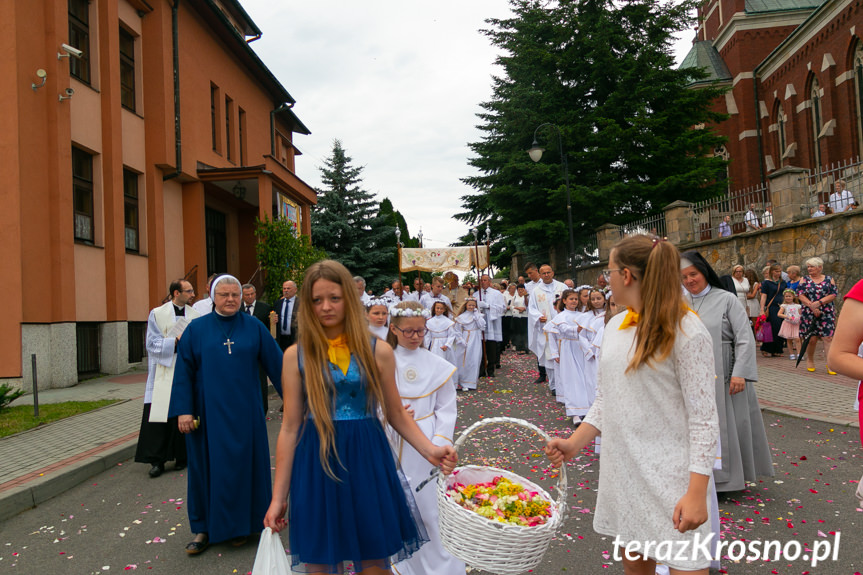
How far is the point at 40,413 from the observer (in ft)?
32.8

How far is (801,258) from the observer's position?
14.8 meters

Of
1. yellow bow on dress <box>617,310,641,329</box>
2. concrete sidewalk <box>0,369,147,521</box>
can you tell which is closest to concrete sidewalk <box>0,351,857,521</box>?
concrete sidewalk <box>0,369,147,521</box>

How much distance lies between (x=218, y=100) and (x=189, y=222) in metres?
5.34

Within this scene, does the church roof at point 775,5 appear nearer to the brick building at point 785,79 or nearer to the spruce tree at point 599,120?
the brick building at point 785,79

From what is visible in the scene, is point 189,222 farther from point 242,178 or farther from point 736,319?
point 736,319

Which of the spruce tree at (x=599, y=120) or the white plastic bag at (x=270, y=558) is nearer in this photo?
the white plastic bag at (x=270, y=558)

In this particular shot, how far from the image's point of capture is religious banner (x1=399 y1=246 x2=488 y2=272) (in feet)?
62.5

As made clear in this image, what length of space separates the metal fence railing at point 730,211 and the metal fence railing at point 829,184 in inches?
42.2

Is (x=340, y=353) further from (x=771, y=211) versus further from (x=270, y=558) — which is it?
(x=771, y=211)

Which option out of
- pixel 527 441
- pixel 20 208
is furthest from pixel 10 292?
pixel 527 441

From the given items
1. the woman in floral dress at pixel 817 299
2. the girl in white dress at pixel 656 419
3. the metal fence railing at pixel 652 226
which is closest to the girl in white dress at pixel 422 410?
the girl in white dress at pixel 656 419

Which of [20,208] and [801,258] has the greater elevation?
[20,208]

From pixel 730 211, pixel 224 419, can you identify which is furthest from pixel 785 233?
pixel 224 419

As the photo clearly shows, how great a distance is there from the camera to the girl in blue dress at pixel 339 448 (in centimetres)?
271
